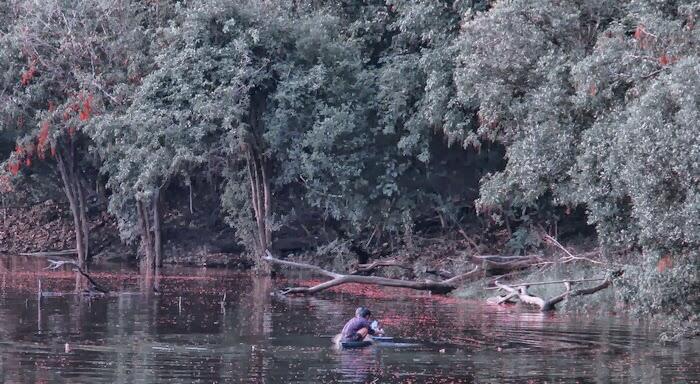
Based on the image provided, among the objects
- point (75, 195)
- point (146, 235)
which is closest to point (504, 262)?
point (146, 235)

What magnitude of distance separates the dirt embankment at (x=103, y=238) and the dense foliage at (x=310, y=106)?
8.12 feet

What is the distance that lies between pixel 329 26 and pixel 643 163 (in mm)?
20130

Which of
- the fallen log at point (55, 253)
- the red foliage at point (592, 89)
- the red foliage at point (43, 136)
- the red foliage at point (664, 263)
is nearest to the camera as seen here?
the red foliage at point (664, 263)

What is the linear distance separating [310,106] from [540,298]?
40.3 feet

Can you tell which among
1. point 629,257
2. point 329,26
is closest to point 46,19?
point 329,26

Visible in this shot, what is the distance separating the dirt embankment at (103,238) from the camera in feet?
157

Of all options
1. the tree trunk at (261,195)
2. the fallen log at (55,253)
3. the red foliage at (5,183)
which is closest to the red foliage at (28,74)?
the red foliage at (5,183)

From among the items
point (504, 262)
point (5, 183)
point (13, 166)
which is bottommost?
point (504, 262)

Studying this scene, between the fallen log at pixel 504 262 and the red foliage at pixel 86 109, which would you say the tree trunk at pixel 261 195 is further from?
the fallen log at pixel 504 262

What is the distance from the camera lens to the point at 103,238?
51.0 meters

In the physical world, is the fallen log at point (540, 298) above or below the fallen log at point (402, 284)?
below

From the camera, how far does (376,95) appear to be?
39.8m

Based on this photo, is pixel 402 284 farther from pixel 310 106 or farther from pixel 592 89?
pixel 310 106

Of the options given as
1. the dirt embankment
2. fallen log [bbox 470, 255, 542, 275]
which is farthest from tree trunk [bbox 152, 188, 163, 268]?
fallen log [bbox 470, 255, 542, 275]
